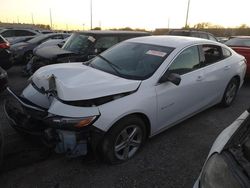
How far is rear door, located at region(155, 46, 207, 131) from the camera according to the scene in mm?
3523

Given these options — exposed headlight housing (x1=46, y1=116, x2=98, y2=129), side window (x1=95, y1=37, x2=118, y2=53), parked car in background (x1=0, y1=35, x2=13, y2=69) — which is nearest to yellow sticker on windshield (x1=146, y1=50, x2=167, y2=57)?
exposed headlight housing (x1=46, y1=116, x2=98, y2=129)

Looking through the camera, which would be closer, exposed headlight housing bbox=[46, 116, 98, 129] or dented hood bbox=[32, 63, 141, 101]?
exposed headlight housing bbox=[46, 116, 98, 129]

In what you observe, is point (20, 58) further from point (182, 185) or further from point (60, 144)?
point (182, 185)

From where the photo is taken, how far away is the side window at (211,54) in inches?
176

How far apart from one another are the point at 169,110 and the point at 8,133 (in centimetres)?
265

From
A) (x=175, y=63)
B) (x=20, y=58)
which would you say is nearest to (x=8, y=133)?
(x=175, y=63)

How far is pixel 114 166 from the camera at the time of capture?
322 centimetres

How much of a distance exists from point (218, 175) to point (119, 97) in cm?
171

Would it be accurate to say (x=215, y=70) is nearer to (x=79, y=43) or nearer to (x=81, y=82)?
(x=81, y=82)

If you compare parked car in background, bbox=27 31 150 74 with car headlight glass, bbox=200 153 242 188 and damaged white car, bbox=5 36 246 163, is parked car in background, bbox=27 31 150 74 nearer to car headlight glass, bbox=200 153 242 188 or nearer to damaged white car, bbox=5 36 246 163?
damaged white car, bbox=5 36 246 163

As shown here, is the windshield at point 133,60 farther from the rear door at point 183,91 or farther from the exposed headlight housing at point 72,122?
the exposed headlight housing at point 72,122

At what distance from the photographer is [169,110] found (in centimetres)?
364

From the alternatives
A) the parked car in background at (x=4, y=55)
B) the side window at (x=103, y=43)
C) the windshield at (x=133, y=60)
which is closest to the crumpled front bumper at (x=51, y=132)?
the windshield at (x=133, y=60)

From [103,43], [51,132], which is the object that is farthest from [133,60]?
[103,43]
